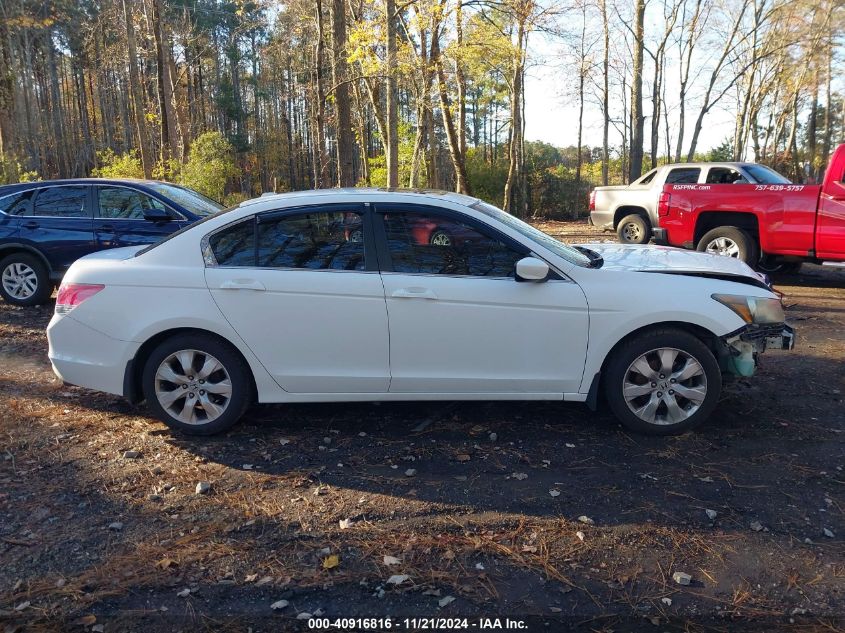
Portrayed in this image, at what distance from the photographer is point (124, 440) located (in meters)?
4.59

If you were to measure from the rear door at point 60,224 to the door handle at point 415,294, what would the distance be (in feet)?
20.0

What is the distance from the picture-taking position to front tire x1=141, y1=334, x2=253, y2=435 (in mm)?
4488

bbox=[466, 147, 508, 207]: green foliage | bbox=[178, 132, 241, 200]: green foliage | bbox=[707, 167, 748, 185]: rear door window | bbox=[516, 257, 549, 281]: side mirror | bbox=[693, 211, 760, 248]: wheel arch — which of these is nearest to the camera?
bbox=[516, 257, 549, 281]: side mirror

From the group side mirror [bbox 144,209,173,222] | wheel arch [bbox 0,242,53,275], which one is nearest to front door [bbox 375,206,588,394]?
side mirror [bbox 144,209,173,222]

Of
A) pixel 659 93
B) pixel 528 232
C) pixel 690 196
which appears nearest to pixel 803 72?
pixel 659 93

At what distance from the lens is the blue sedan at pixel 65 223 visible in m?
8.78

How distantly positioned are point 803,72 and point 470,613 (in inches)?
1684

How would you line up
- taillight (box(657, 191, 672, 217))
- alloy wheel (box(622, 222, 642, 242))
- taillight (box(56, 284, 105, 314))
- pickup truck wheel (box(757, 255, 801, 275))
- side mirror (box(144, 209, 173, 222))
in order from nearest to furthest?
1. taillight (box(56, 284, 105, 314))
2. side mirror (box(144, 209, 173, 222))
3. pickup truck wheel (box(757, 255, 801, 275))
4. taillight (box(657, 191, 672, 217))
5. alloy wheel (box(622, 222, 642, 242))

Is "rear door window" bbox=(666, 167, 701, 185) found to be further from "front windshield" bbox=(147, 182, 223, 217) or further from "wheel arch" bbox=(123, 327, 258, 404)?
"wheel arch" bbox=(123, 327, 258, 404)

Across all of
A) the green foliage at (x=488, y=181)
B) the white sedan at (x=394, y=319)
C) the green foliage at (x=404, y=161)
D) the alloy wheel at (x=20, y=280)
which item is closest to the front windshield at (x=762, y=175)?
the white sedan at (x=394, y=319)

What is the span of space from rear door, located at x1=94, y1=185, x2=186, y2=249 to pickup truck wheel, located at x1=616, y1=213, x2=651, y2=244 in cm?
896

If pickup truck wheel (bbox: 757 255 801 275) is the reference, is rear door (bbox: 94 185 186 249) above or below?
above

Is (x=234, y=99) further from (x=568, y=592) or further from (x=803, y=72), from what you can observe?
(x=568, y=592)

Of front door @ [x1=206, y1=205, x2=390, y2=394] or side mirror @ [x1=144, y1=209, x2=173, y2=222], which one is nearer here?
front door @ [x1=206, y1=205, x2=390, y2=394]
